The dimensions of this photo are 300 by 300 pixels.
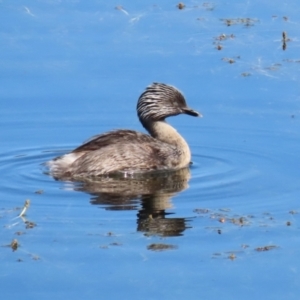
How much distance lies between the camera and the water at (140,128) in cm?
1045

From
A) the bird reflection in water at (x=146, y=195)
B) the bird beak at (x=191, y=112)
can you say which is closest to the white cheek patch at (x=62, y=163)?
the bird reflection in water at (x=146, y=195)

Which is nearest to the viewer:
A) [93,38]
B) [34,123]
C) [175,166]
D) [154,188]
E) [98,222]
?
[98,222]

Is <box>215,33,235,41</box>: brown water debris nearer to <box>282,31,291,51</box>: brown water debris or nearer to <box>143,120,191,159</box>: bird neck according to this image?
<box>282,31,291,51</box>: brown water debris

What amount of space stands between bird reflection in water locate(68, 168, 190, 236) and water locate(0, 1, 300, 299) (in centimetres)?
3

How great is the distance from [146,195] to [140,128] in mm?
2846

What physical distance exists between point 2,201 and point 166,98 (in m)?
2.99

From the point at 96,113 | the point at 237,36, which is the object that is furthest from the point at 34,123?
the point at 237,36

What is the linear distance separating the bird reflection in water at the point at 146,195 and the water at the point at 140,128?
0.08 feet

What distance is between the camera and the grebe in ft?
44.8

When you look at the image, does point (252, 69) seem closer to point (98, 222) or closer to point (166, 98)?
point (166, 98)

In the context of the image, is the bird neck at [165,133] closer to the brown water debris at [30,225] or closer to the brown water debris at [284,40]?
the brown water debris at [30,225]

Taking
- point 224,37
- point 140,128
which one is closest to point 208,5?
point 224,37

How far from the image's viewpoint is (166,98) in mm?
14516

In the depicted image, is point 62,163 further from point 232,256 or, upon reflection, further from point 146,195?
point 232,256
